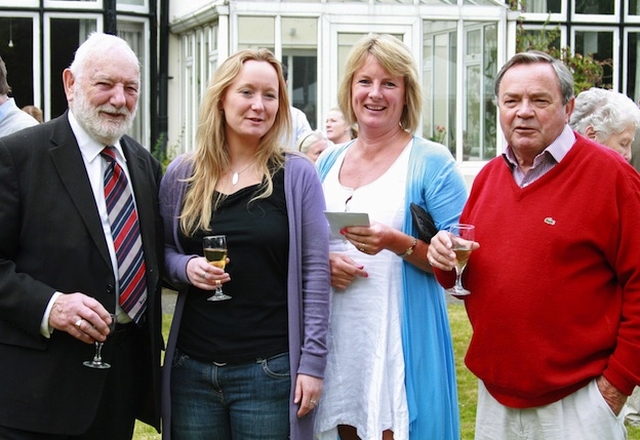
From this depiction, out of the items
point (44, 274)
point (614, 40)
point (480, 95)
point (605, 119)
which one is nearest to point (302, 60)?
point (480, 95)

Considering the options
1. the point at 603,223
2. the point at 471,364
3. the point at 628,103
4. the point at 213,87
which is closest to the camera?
the point at 603,223

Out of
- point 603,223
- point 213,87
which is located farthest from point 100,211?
point 603,223

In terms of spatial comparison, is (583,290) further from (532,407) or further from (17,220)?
(17,220)

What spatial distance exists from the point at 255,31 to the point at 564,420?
11.3 meters

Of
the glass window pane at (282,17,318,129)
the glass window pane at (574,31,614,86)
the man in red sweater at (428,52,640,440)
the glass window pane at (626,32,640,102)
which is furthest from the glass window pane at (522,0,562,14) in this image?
the man in red sweater at (428,52,640,440)

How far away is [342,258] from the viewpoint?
13.6 feet

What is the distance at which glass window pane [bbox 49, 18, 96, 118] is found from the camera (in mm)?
15648

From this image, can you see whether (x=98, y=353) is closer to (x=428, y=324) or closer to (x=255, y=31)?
(x=428, y=324)

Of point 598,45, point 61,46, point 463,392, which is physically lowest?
point 463,392

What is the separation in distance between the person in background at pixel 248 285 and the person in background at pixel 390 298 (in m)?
0.24

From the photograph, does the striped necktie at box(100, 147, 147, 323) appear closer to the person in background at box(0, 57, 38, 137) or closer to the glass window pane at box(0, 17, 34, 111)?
the person in background at box(0, 57, 38, 137)

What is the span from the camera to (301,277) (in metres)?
3.96

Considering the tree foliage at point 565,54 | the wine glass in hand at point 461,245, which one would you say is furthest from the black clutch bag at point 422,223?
the tree foliage at point 565,54

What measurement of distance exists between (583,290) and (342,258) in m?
1.11
